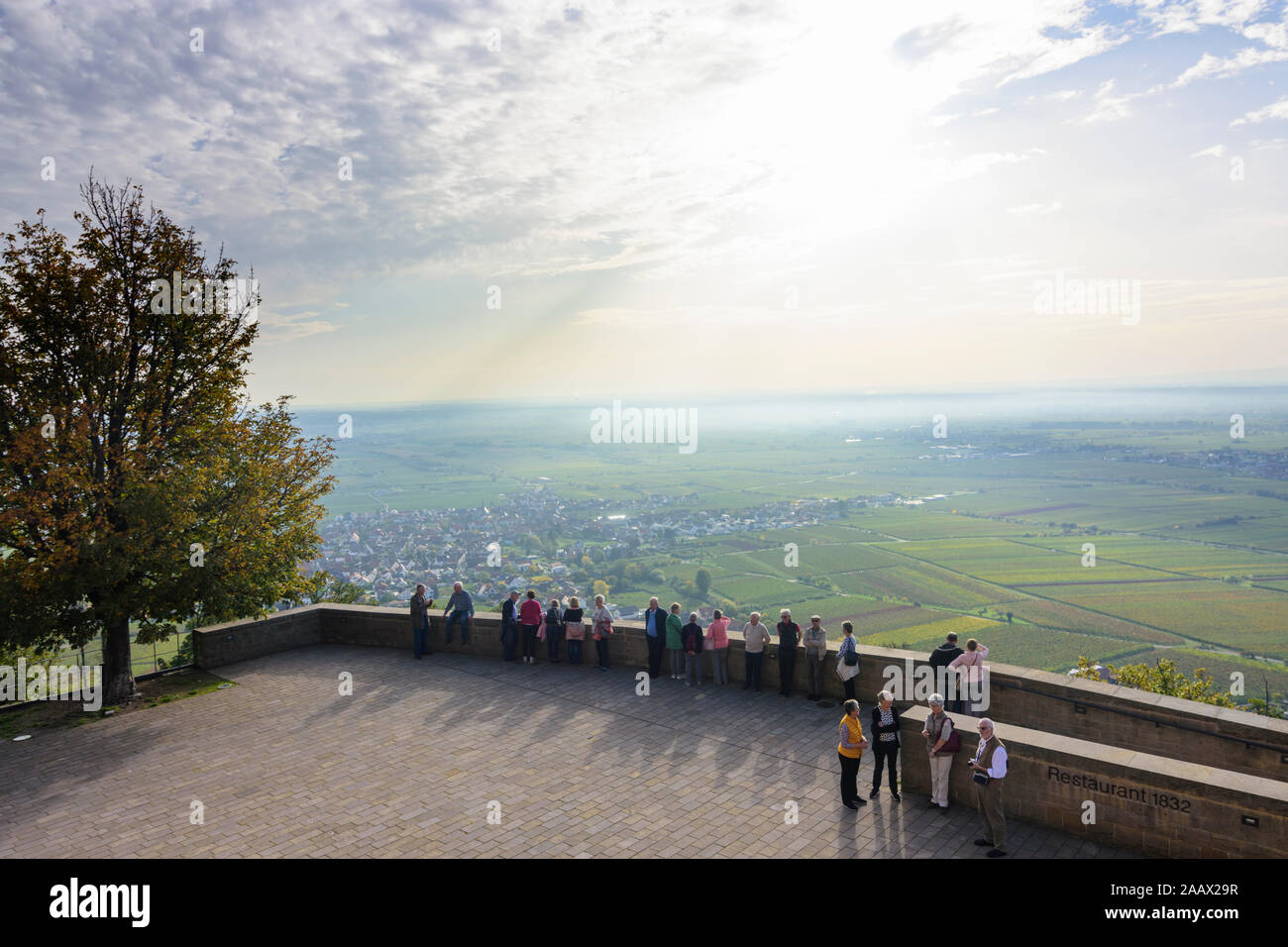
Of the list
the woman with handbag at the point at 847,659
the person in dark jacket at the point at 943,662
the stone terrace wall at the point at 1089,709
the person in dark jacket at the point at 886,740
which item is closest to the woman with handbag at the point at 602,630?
the stone terrace wall at the point at 1089,709

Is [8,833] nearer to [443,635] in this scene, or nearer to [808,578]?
[443,635]

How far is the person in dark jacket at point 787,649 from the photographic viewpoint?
488 inches

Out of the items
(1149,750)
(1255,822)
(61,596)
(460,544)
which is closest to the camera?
(1255,822)

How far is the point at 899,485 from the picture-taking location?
198750mm

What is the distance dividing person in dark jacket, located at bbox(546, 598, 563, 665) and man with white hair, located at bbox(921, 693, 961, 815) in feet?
26.3

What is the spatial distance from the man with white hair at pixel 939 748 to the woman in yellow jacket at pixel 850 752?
2.65 feet

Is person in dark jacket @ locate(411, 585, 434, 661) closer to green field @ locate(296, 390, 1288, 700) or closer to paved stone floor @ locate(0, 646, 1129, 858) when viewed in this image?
paved stone floor @ locate(0, 646, 1129, 858)

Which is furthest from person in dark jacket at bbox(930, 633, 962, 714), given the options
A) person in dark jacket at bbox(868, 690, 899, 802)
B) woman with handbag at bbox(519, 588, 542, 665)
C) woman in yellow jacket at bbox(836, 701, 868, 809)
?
woman with handbag at bbox(519, 588, 542, 665)

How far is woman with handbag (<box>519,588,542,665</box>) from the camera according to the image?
15117mm

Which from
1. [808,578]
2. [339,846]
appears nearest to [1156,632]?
[808,578]

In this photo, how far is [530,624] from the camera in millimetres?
15164

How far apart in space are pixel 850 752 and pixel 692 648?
4703 millimetres

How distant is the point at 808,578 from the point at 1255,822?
3313 inches

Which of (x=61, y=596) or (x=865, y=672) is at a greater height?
(x=61, y=596)
